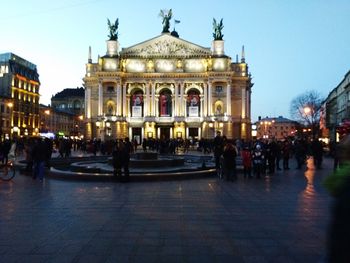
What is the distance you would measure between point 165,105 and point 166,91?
10.4 feet

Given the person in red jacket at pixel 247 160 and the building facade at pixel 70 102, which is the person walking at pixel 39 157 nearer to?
the person in red jacket at pixel 247 160

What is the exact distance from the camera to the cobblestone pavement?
7.24m

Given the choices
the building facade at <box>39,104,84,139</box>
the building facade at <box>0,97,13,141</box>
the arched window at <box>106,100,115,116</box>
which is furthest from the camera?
the building facade at <box>39,104,84,139</box>

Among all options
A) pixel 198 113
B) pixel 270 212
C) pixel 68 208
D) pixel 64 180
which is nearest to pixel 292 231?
pixel 270 212

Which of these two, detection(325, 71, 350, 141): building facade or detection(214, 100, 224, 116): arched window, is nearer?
detection(325, 71, 350, 141): building facade

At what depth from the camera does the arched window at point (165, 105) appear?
303 ft

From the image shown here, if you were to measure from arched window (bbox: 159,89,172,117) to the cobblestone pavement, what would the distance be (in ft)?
249

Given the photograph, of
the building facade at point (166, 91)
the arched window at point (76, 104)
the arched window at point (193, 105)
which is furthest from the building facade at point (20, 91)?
the arched window at point (76, 104)

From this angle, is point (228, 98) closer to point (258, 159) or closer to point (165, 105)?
point (165, 105)

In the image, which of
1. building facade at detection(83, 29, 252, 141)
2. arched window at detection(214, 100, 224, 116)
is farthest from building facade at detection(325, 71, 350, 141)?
arched window at detection(214, 100, 224, 116)

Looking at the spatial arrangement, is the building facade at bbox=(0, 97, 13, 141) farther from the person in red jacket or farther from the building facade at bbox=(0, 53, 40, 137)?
the person in red jacket

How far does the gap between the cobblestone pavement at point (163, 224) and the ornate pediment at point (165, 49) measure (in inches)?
3061

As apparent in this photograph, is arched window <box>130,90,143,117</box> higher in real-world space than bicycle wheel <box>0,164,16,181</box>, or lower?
higher

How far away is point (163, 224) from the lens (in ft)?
31.8
